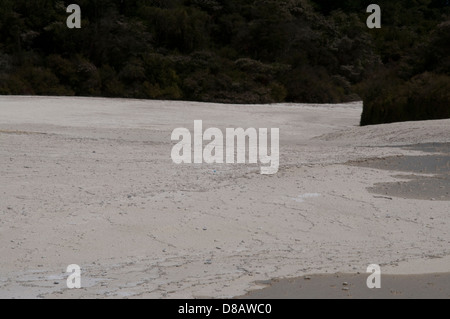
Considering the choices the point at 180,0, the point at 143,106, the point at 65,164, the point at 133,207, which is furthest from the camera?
the point at 180,0

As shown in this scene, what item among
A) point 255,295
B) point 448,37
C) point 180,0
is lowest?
point 255,295

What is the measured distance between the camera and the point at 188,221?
663 centimetres

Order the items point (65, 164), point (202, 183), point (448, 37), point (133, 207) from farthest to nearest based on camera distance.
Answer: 1. point (448, 37)
2. point (65, 164)
3. point (202, 183)
4. point (133, 207)

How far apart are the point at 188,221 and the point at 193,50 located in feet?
63.9

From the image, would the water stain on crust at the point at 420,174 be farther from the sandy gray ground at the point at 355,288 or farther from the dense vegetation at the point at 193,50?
the dense vegetation at the point at 193,50

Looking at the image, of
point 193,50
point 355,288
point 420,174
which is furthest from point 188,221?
point 193,50

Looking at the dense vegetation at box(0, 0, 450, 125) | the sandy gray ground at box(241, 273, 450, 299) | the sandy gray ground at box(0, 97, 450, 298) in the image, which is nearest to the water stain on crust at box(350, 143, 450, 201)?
the sandy gray ground at box(0, 97, 450, 298)

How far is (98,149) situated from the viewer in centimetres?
1077

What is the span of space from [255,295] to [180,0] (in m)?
23.0

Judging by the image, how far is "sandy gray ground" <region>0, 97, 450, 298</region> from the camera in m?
5.30

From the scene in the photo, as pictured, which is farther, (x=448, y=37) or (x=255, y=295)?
(x=448, y=37)

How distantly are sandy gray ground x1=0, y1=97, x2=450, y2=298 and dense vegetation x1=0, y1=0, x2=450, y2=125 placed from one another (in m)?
12.0
